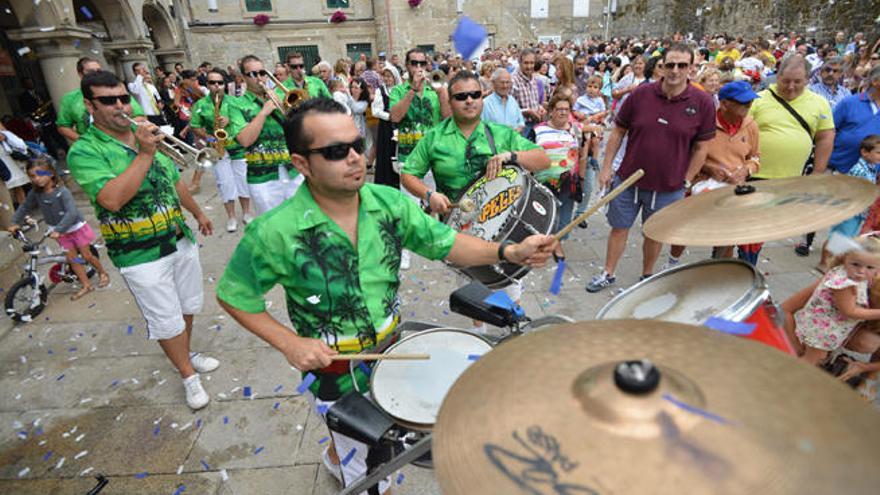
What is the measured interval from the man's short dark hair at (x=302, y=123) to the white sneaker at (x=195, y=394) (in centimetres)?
243

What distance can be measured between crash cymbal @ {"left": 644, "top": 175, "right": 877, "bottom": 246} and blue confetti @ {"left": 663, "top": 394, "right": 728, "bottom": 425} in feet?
3.75

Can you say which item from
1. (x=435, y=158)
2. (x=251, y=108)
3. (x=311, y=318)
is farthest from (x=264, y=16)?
(x=311, y=318)

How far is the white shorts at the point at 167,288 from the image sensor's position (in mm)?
3320

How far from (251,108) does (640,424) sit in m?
5.79

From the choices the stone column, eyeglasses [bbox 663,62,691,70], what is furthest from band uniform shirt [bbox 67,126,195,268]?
the stone column

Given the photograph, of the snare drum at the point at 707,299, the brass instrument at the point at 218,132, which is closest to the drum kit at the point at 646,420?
the snare drum at the point at 707,299

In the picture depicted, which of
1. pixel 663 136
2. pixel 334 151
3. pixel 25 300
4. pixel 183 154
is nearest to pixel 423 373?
pixel 334 151

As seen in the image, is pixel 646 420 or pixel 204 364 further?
pixel 204 364

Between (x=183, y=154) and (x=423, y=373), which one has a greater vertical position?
(x=183, y=154)

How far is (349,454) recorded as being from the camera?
7.59ft

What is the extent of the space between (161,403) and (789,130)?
5.98 metres

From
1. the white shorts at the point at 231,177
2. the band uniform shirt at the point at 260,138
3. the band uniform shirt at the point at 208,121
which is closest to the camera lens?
the band uniform shirt at the point at 260,138

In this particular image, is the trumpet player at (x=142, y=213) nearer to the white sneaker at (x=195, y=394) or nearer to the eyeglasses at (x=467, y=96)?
the white sneaker at (x=195, y=394)

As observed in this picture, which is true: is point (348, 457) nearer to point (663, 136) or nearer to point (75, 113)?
point (663, 136)
